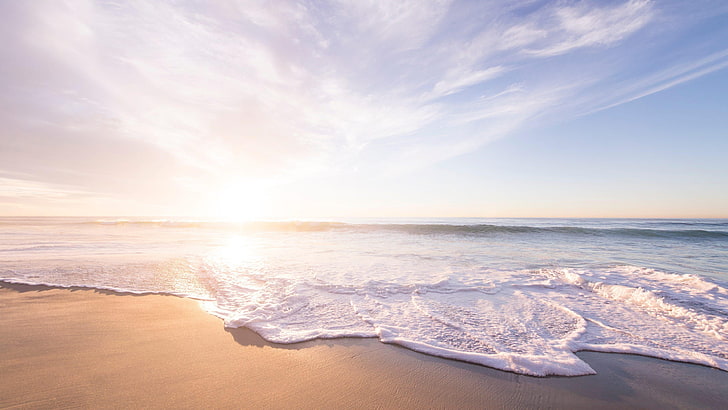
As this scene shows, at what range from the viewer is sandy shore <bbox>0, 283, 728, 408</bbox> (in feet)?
7.90

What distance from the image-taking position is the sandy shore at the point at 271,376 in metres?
2.41

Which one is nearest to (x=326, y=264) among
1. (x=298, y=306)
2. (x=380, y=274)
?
(x=380, y=274)

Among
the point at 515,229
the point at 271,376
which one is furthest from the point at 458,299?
the point at 515,229

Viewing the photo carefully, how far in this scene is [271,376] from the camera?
2750 millimetres

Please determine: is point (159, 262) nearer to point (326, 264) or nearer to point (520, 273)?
point (326, 264)

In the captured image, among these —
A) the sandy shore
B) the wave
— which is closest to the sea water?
the sandy shore

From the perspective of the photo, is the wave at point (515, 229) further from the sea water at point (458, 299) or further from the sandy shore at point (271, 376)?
the sandy shore at point (271, 376)

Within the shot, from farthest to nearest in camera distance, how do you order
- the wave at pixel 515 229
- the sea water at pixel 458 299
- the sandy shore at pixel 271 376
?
the wave at pixel 515 229 → the sea water at pixel 458 299 → the sandy shore at pixel 271 376

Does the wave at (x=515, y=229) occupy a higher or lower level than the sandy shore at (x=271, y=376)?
higher

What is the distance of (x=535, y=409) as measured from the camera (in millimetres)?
2359

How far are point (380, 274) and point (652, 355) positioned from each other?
4746mm

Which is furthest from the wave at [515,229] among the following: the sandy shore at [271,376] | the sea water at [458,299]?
the sandy shore at [271,376]

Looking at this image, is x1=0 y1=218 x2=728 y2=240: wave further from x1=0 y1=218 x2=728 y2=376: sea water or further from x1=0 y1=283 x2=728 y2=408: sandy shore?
x1=0 y1=283 x2=728 y2=408: sandy shore

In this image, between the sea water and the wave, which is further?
the wave
